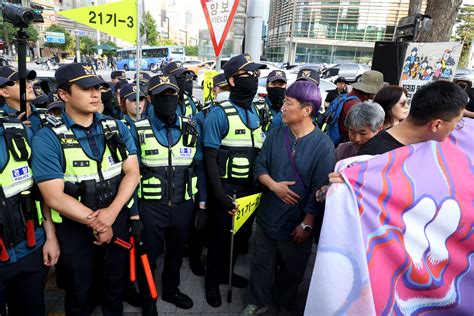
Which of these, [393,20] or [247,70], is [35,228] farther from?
[393,20]

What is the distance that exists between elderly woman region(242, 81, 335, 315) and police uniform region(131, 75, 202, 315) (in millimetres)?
620

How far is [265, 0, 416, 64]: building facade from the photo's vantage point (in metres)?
47.0

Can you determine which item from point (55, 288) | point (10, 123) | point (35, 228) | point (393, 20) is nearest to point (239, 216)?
→ point (35, 228)

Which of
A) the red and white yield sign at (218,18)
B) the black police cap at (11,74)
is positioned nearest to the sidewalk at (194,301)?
the black police cap at (11,74)

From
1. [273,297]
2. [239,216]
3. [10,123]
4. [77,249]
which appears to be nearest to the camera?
[10,123]

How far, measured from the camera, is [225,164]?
2.96 metres

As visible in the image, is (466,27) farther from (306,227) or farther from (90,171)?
(90,171)

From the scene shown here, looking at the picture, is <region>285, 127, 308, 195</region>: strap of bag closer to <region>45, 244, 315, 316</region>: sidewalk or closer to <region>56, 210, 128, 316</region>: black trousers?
<region>45, 244, 315, 316</region>: sidewalk

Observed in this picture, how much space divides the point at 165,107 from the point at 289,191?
4.00 feet

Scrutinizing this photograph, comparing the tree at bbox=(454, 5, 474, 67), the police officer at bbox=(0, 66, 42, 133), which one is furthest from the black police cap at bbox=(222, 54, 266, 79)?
the tree at bbox=(454, 5, 474, 67)

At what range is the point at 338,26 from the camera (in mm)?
51062

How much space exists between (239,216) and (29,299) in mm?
1590

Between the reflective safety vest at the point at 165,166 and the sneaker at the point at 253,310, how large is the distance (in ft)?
3.67

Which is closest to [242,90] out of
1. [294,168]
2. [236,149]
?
[236,149]
